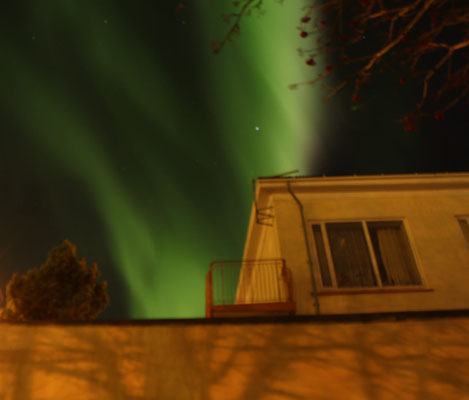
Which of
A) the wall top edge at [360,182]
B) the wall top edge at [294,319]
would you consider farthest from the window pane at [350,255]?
the wall top edge at [294,319]

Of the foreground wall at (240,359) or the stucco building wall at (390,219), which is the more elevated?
the stucco building wall at (390,219)

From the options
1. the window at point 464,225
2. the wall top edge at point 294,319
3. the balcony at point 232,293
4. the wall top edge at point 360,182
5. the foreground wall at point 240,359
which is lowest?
the foreground wall at point 240,359

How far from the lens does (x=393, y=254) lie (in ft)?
34.6

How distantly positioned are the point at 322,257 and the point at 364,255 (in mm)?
1149

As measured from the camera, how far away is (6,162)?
4894 centimetres

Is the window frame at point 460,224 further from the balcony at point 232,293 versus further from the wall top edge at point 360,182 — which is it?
the balcony at point 232,293

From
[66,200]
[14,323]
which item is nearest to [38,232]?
[66,200]

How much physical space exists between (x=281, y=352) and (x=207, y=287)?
516 centimetres

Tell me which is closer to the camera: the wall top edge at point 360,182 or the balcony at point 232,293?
the balcony at point 232,293

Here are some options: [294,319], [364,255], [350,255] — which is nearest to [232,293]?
[350,255]

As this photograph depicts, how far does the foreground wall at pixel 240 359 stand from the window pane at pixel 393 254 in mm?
4861

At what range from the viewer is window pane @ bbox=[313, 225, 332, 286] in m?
10.1

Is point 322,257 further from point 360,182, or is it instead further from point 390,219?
point 360,182

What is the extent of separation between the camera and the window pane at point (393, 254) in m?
10.2
